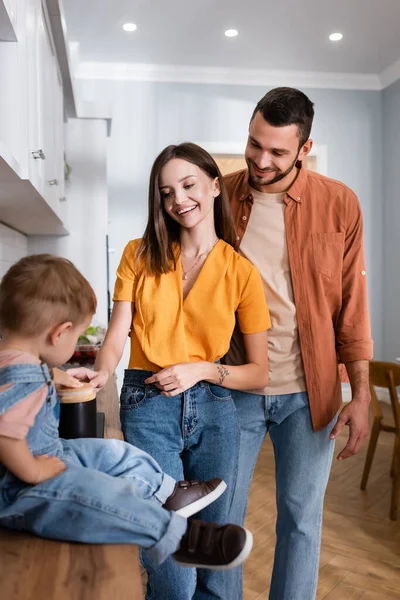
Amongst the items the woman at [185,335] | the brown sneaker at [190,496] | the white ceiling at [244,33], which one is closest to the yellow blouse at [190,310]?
the woman at [185,335]

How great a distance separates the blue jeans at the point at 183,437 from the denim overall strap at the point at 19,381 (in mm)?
435

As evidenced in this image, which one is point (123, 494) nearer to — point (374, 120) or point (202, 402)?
point (202, 402)

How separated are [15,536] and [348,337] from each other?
1152 millimetres

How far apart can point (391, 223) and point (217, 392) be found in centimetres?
550

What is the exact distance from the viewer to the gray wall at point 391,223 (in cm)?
652

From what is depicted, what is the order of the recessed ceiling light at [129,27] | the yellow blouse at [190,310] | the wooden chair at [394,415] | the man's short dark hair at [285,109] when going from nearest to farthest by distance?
the yellow blouse at [190,310] < the man's short dark hair at [285,109] < the wooden chair at [394,415] < the recessed ceiling light at [129,27]

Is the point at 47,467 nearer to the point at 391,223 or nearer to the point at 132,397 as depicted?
the point at 132,397

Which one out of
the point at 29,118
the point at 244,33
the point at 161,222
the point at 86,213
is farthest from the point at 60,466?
the point at 244,33

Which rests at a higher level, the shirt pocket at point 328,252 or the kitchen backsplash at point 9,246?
the kitchen backsplash at point 9,246

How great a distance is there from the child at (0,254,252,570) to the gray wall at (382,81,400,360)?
5.77 meters

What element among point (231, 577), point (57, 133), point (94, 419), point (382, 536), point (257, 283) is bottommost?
point (382, 536)

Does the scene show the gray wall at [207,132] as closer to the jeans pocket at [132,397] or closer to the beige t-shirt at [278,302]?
the beige t-shirt at [278,302]

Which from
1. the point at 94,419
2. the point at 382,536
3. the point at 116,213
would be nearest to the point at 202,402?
the point at 94,419

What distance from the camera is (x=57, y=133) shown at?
3324mm
